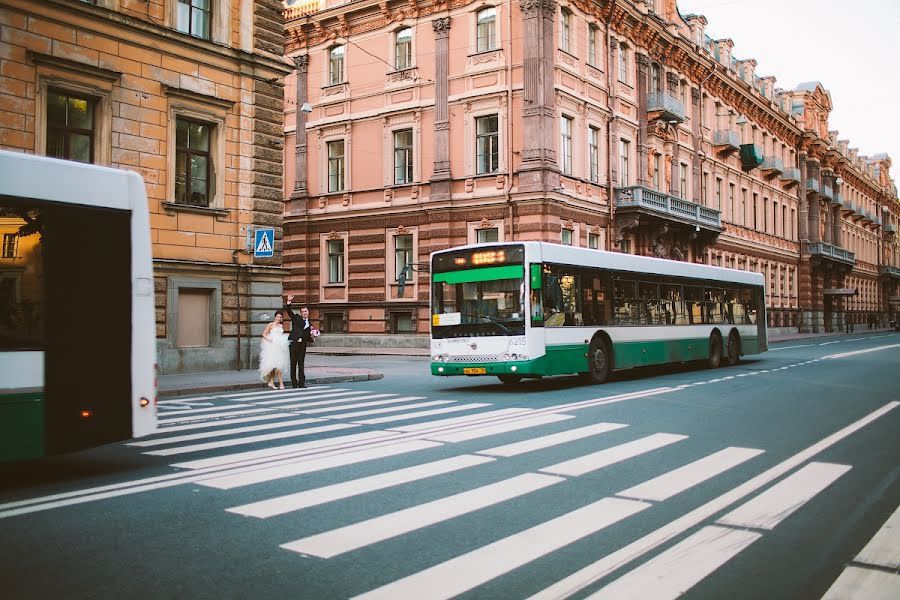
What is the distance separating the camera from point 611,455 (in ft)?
28.6

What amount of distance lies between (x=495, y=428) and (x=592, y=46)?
1049 inches

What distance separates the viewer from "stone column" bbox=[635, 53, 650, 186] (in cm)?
3678

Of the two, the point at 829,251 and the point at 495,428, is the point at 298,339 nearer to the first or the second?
Result: the point at 495,428

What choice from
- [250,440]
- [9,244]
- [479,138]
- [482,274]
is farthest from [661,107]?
[9,244]

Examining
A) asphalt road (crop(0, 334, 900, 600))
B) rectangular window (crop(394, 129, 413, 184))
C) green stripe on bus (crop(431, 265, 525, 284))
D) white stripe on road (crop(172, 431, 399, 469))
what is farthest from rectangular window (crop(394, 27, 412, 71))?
white stripe on road (crop(172, 431, 399, 469))

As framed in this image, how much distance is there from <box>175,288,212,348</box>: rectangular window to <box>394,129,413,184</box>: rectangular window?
1502cm

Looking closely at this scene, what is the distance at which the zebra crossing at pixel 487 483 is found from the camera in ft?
15.9

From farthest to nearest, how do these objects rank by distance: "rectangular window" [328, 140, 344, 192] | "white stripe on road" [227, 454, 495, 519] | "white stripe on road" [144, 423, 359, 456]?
"rectangular window" [328, 140, 344, 192] < "white stripe on road" [144, 423, 359, 456] < "white stripe on road" [227, 454, 495, 519]

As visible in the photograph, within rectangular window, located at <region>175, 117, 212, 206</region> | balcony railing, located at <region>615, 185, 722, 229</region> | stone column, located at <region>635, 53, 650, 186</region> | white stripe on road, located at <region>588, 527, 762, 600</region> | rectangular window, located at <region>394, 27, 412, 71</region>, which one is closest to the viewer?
white stripe on road, located at <region>588, 527, 762, 600</region>

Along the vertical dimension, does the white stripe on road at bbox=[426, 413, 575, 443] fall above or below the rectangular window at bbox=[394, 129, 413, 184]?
below

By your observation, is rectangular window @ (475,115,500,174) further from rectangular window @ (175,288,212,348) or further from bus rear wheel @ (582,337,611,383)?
bus rear wheel @ (582,337,611,383)

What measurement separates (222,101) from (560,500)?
58.1 ft

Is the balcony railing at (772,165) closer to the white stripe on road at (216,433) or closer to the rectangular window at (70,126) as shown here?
the rectangular window at (70,126)

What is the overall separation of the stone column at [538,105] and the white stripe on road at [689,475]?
2194 centimetres
